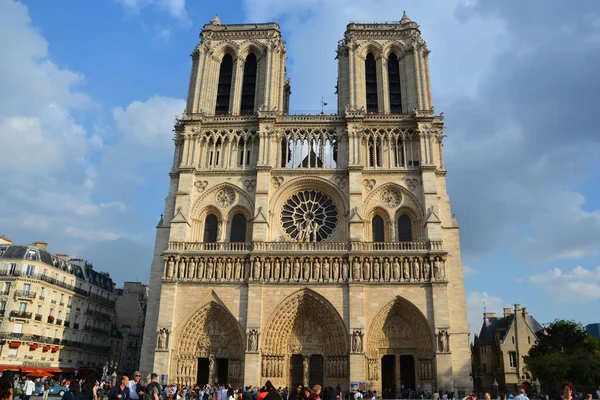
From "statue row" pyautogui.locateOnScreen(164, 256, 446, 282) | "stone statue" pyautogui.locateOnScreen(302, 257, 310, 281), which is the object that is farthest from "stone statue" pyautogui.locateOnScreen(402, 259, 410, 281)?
"stone statue" pyautogui.locateOnScreen(302, 257, 310, 281)

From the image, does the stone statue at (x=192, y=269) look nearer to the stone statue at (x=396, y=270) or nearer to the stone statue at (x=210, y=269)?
the stone statue at (x=210, y=269)

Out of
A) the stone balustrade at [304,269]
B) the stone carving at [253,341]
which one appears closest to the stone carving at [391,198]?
the stone balustrade at [304,269]

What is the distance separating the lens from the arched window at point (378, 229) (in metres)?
26.8

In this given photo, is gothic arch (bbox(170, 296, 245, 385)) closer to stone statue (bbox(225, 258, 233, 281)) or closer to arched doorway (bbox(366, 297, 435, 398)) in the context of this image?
stone statue (bbox(225, 258, 233, 281))

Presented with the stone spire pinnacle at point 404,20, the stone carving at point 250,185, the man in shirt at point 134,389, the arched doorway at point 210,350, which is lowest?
the man in shirt at point 134,389

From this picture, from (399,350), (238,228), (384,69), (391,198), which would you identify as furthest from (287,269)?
(384,69)

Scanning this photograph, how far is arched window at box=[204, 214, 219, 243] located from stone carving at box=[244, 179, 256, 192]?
2.42 metres

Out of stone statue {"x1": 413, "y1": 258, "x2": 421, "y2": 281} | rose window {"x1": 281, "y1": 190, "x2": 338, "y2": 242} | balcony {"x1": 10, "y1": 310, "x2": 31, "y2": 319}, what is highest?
rose window {"x1": 281, "y1": 190, "x2": 338, "y2": 242}

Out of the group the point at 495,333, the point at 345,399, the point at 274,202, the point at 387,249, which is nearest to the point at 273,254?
the point at 274,202

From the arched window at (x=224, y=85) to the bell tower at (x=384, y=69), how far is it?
690 centimetres

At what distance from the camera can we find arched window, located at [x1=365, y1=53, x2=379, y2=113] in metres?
30.2

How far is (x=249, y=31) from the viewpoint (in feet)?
103

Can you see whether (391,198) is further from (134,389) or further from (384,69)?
(134,389)

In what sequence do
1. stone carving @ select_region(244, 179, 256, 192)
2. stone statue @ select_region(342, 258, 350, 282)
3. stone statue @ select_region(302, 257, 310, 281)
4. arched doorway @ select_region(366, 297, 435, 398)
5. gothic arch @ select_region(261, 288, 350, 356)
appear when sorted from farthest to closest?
stone carving @ select_region(244, 179, 256, 192) → stone statue @ select_region(302, 257, 310, 281) → stone statue @ select_region(342, 258, 350, 282) → gothic arch @ select_region(261, 288, 350, 356) → arched doorway @ select_region(366, 297, 435, 398)
